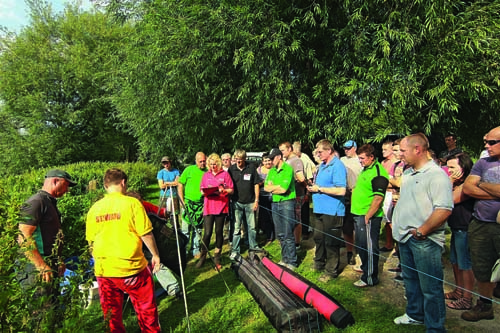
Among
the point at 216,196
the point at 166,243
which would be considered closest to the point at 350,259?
the point at 216,196

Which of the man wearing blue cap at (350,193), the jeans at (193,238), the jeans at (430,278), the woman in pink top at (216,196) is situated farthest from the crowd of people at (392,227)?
the jeans at (193,238)

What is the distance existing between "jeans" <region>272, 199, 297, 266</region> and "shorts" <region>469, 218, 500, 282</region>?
2403 mm

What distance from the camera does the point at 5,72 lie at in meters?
24.2

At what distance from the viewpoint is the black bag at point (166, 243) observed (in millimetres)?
4156

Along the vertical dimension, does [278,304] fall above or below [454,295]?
above

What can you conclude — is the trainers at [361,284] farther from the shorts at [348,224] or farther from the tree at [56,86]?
the tree at [56,86]

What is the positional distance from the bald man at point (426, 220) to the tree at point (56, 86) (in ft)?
76.6

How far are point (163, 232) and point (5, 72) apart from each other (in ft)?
87.5

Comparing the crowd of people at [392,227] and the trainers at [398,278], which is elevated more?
the crowd of people at [392,227]

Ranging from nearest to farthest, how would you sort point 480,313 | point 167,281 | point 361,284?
point 480,313, point 167,281, point 361,284

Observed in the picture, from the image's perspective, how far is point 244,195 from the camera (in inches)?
230

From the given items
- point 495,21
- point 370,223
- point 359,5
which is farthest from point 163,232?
point 495,21

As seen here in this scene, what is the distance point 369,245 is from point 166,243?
2550mm

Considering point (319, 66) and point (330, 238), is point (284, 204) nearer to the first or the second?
point (330, 238)
